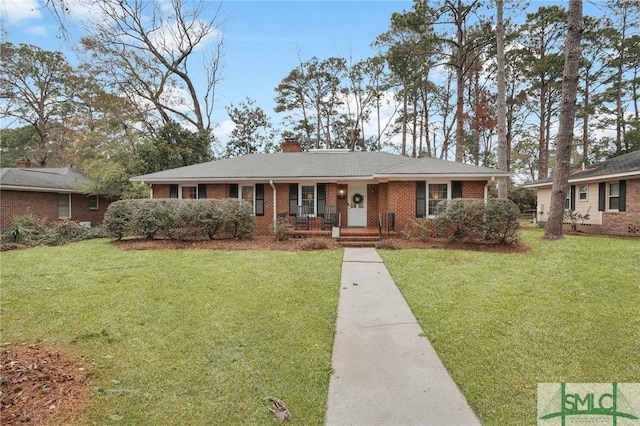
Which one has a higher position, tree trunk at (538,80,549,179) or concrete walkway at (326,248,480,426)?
tree trunk at (538,80,549,179)

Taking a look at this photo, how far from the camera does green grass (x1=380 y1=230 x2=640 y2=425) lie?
296 cm

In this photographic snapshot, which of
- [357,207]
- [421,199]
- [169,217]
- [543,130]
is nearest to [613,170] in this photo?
[421,199]

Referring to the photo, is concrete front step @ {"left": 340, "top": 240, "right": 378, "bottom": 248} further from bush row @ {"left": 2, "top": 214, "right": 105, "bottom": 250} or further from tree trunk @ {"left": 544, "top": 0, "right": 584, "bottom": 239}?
Answer: bush row @ {"left": 2, "top": 214, "right": 105, "bottom": 250}

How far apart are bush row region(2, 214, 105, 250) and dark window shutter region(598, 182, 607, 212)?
21.6 m

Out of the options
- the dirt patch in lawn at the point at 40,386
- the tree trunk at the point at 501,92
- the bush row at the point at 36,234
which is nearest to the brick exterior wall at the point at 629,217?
the tree trunk at the point at 501,92

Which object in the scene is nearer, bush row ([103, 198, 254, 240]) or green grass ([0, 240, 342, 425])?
green grass ([0, 240, 342, 425])

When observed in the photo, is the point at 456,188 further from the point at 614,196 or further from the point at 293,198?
the point at 614,196

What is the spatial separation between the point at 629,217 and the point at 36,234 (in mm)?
22720

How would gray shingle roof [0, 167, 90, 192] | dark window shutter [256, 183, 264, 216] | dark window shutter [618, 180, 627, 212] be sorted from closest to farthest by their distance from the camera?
1. dark window shutter [618, 180, 627, 212]
2. dark window shutter [256, 183, 264, 216]
3. gray shingle roof [0, 167, 90, 192]

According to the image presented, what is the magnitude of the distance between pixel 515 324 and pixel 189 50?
2526cm

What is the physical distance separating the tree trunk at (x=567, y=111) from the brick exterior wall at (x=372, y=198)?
241cm

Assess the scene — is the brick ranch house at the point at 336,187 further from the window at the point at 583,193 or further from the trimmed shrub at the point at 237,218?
the window at the point at 583,193

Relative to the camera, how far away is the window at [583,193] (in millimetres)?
14562

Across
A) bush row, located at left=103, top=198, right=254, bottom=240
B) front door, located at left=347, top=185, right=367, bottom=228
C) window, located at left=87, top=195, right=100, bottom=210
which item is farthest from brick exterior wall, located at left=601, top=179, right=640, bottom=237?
window, located at left=87, top=195, right=100, bottom=210
